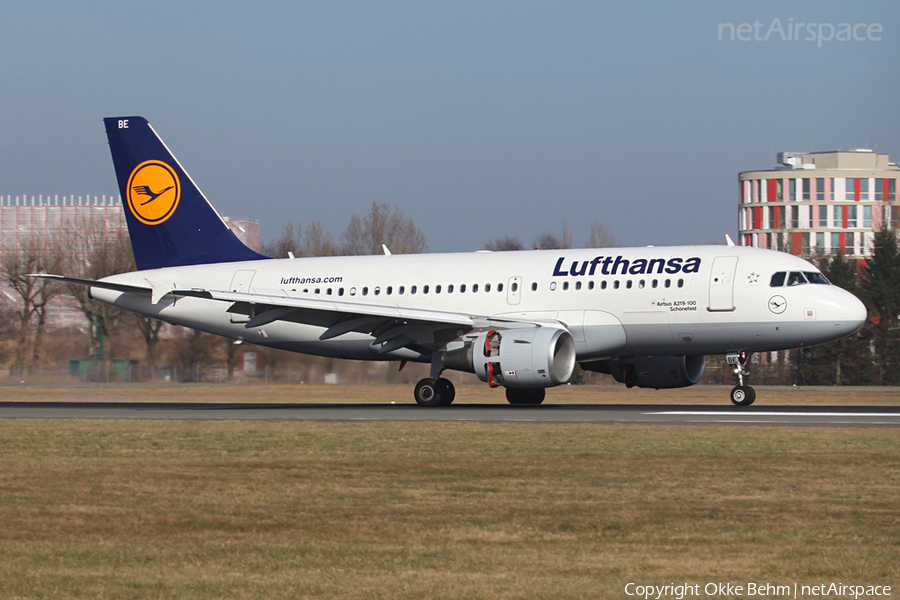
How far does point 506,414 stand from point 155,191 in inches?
596

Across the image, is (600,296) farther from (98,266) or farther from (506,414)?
(98,266)

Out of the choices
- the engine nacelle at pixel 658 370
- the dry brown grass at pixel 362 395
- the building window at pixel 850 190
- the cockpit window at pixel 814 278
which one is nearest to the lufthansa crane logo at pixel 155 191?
the dry brown grass at pixel 362 395

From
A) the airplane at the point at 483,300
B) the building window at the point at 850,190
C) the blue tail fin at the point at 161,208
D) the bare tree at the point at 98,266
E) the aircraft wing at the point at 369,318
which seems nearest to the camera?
the airplane at the point at 483,300

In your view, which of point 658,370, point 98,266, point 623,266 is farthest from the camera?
point 98,266

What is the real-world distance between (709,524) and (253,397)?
29.5 m

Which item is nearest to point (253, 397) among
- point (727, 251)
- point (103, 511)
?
point (727, 251)

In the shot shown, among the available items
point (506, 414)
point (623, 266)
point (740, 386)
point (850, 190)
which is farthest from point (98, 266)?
point (850, 190)

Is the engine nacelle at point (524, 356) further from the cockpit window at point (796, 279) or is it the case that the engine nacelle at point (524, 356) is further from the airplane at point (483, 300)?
the cockpit window at point (796, 279)

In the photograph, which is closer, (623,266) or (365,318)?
(623,266)

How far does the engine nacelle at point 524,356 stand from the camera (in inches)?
1039

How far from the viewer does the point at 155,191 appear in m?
34.7

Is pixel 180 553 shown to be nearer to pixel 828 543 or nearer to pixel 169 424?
pixel 828 543

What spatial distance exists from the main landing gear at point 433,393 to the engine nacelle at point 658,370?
4099 millimetres

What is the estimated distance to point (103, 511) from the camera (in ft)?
37.0
